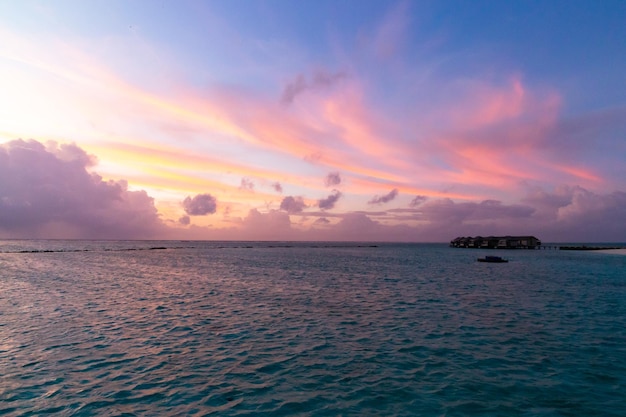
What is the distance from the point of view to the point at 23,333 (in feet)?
72.4

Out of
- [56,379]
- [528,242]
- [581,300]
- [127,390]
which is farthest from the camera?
[528,242]

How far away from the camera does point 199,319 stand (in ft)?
87.5

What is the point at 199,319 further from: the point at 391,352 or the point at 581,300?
the point at 581,300

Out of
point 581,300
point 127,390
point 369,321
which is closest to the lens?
point 127,390

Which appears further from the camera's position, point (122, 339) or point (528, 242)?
point (528, 242)

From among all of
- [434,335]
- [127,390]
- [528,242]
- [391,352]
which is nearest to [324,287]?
[434,335]

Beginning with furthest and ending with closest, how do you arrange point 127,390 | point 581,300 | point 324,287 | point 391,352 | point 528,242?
1. point 528,242
2. point 324,287
3. point 581,300
4. point 391,352
5. point 127,390

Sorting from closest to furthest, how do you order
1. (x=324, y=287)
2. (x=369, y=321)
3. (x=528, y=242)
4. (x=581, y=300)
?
(x=369, y=321), (x=581, y=300), (x=324, y=287), (x=528, y=242)

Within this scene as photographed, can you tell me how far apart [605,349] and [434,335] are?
29.1 feet

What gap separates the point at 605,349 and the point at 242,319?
2228 cm

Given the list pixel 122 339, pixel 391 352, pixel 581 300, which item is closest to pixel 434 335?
pixel 391 352

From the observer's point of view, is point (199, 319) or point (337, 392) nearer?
point (337, 392)

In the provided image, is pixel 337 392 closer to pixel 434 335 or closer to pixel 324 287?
pixel 434 335

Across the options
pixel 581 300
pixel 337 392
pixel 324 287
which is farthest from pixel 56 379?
pixel 581 300
